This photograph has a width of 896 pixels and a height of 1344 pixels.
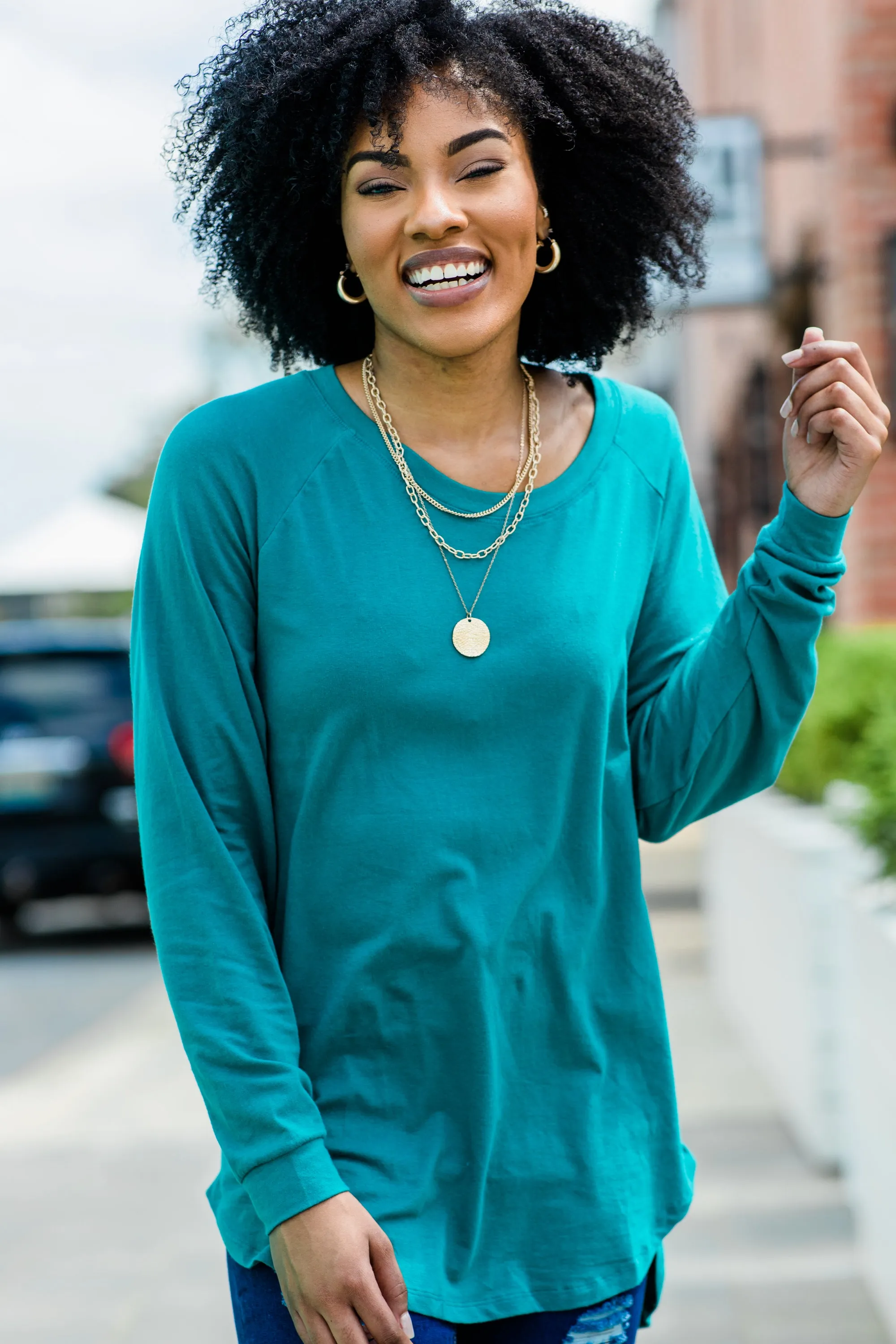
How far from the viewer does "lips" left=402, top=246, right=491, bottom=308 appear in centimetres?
174

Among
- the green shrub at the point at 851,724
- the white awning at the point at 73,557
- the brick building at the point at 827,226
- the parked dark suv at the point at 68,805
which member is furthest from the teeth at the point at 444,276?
the white awning at the point at 73,557

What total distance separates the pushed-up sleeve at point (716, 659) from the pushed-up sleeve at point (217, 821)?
1.43ft

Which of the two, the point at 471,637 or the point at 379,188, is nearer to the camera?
the point at 471,637

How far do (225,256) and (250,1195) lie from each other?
109 cm

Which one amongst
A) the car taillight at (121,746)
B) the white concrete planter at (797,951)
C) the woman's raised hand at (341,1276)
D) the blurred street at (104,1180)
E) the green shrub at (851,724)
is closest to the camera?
the woman's raised hand at (341,1276)

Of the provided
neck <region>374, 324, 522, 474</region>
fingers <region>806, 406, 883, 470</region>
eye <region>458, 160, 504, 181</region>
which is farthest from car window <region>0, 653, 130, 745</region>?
fingers <region>806, 406, 883, 470</region>

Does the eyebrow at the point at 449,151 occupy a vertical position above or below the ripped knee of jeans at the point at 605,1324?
above

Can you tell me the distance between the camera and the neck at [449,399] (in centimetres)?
182

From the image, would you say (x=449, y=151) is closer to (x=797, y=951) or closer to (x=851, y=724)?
(x=797, y=951)

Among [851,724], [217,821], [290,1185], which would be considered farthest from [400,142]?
[851,724]

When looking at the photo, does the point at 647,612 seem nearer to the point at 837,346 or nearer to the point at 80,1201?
the point at 837,346

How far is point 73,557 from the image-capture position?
18203 millimetres

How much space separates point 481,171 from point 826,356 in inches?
15.8

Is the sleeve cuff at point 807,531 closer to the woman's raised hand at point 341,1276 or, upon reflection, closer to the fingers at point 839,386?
the fingers at point 839,386
